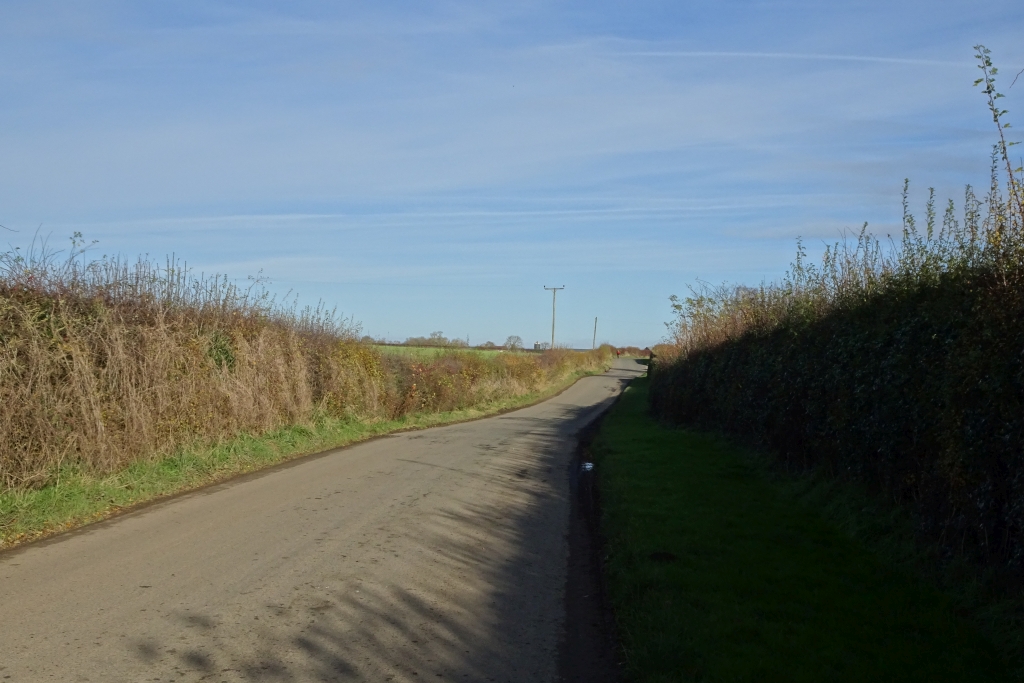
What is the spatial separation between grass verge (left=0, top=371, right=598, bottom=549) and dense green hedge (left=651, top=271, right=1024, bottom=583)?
9401 millimetres

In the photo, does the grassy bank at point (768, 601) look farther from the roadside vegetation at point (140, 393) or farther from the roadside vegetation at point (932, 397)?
the roadside vegetation at point (140, 393)

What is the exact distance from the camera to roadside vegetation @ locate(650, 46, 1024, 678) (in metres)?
6.57

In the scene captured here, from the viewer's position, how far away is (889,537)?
344 inches

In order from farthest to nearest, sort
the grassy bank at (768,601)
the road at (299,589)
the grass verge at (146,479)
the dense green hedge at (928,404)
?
the grass verge at (146,479)
the dense green hedge at (928,404)
the road at (299,589)
the grassy bank at (768,601)

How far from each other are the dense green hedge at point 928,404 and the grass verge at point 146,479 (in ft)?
30.8

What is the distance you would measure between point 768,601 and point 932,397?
2.68 meters

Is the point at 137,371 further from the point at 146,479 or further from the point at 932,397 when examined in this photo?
the point at 932,397

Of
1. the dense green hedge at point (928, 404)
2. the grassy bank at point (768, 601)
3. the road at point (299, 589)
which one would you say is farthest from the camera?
the dense green hedge at point (928, 404)

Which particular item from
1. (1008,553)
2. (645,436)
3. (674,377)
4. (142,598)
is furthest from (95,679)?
(674,377)

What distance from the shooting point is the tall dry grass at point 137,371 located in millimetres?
11742

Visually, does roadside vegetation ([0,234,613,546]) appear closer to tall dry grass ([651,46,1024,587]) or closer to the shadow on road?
the shadow on road

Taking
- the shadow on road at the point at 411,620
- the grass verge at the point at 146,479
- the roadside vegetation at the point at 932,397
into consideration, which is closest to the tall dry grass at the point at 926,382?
the roadside vegetation at the point at 932,397

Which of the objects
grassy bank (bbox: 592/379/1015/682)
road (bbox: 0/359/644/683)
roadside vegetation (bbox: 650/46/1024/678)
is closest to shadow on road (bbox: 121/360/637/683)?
road (bbox: 0/359/644/683)

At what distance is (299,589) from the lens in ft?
→ 24.7
